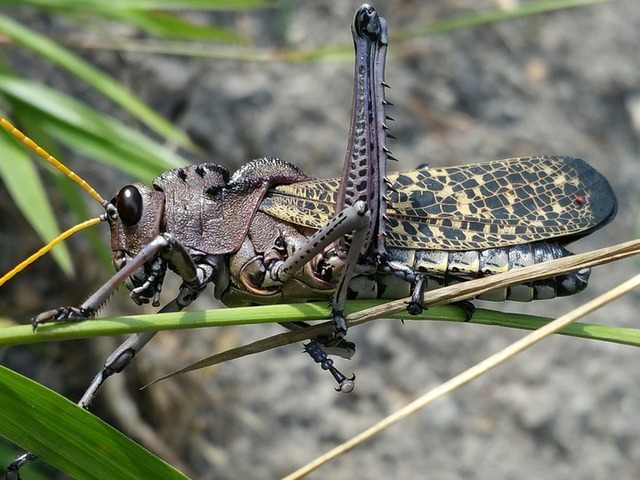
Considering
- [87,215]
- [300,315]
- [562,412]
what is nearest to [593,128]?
[562,412]

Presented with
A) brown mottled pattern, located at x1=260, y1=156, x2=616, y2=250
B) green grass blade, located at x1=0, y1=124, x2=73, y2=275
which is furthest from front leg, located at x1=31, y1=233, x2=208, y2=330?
green grass blade, located at x1=0, y1=124, x2=73, y2=275

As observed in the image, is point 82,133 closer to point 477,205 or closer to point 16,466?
point 16,466

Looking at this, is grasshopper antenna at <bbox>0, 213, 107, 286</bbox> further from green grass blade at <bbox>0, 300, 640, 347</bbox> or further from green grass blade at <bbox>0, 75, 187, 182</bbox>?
green grass blade at <bbox>0, 75, 187, 182</bbox>

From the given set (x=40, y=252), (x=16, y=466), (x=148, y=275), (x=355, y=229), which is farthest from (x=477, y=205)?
(x=16, y=466)

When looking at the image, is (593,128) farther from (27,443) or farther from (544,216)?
(27,443)

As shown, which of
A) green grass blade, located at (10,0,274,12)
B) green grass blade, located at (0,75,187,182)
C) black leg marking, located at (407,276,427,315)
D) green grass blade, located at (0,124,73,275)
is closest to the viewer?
black leg marking, located at (407,276,427,315)

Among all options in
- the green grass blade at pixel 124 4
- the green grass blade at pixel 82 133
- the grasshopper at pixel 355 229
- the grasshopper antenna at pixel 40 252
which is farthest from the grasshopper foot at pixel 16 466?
the green grass blade at pixel 124 4

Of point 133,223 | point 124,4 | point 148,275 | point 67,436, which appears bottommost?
point 67,436
